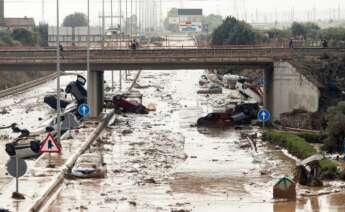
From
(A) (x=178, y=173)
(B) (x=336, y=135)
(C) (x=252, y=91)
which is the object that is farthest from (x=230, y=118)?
(A) (x=178, y=173)

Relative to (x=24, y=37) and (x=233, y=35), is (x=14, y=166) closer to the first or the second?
(x=233, y=35)

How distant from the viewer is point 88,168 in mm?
35750

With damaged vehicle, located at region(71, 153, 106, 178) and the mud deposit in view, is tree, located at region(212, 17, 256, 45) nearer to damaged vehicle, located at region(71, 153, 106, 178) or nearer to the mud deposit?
the mud deposit

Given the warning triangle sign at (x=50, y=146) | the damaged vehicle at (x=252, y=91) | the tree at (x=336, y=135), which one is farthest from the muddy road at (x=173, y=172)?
the damaged vehicle at (x=252, y=91)

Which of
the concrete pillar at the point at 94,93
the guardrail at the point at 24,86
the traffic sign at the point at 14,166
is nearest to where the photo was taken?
the traffic sign at the point at 14,166

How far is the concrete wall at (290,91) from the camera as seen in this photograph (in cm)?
5653

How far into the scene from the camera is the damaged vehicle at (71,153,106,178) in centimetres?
3512

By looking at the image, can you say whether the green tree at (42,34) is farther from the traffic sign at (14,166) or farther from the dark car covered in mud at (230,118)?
the traffic sign at (14,166)

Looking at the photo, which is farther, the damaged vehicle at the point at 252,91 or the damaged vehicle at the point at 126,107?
the damaged vehicle at the point at 252,91

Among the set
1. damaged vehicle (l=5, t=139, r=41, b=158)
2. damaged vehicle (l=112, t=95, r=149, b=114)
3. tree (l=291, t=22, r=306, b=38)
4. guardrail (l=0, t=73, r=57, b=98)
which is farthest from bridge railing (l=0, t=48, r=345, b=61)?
tree (l=291, t=22, r=306, b=38)

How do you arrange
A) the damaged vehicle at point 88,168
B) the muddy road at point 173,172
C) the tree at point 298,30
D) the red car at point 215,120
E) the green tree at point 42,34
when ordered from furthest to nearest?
1. the tree at point 298,30
2. the green tree at point 42,34
3. the red car at point 215,120
4. the damaged vehicle at point 88,168
5. the muddy road at point 173,172

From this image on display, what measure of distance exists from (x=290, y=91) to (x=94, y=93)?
10895 mm

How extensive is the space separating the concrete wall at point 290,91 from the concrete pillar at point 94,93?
9837 millimetres

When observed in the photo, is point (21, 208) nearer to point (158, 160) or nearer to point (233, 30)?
point (158, 160)
